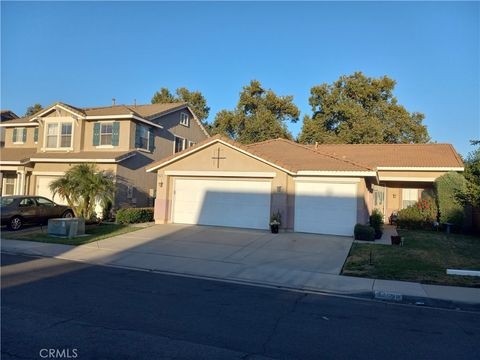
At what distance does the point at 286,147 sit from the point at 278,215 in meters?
6.55

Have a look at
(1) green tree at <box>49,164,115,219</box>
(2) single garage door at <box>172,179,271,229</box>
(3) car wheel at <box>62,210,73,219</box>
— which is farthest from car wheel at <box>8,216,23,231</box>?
(2) single garage door at <box>172,179,271,229</box>

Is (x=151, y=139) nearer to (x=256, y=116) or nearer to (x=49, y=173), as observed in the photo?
(x=49, y=173)

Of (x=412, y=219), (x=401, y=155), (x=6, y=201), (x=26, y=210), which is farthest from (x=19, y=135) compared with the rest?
(x=412, y=219)

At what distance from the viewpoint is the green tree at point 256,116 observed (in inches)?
1688

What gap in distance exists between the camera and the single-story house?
17.5 meters

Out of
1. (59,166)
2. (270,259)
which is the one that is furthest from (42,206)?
(270,259)

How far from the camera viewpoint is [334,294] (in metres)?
9.02

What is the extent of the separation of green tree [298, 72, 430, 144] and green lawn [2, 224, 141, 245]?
1045 inches

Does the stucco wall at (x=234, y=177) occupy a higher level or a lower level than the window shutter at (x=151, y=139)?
lower

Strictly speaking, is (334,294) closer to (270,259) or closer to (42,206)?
(270,259)

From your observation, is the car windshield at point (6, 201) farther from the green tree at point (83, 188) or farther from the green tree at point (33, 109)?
the green tree at point (33, 109)

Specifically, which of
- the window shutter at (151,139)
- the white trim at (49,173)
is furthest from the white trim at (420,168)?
the white trim at (49,173)

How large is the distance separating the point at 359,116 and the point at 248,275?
107 ft

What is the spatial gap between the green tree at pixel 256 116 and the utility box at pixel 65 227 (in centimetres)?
2813
